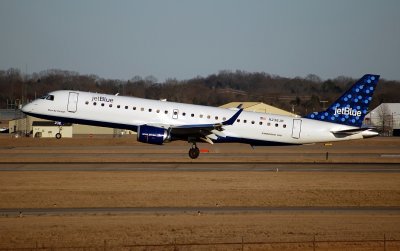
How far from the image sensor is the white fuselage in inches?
1976

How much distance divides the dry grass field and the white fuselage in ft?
23.1

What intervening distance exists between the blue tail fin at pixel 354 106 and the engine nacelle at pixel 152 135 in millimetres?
13224

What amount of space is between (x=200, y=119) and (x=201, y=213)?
20.8 m

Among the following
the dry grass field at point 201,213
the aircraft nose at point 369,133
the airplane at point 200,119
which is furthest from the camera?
the aircraft nose at point 369,133

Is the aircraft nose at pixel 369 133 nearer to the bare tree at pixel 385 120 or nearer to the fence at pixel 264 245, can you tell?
the fence at pixel 264 245

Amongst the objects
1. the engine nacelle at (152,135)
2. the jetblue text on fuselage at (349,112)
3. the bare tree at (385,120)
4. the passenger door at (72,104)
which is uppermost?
the bare tree at (385,120)

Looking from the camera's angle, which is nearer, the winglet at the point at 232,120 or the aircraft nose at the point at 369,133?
the winglet at the point at 232,120

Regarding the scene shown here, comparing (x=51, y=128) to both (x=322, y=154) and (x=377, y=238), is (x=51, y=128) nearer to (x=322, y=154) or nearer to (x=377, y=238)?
(x=322, y=154)

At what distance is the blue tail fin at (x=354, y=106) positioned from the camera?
5325 cm

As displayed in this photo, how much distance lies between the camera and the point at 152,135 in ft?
159

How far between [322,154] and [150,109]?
20565 millimetres

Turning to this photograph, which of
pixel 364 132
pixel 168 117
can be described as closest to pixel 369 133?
pixel 364 132

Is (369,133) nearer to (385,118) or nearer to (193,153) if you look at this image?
(193,153)

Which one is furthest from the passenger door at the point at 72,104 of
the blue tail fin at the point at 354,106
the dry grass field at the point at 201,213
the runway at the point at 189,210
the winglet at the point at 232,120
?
the runway at the point at 189,210
